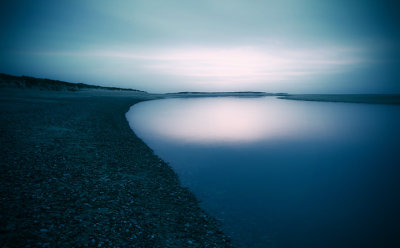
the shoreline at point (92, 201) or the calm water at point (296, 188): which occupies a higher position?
the shoreline at point (92, 201)

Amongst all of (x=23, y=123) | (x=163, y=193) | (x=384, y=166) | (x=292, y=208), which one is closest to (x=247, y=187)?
(x=292, y=208)

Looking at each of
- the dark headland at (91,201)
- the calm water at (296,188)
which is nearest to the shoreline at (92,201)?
the dark headland at (91,201)

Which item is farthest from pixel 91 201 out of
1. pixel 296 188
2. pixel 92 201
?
pixel 296 188

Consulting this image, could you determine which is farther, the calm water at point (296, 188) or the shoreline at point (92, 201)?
the calm water at point (296, 188)

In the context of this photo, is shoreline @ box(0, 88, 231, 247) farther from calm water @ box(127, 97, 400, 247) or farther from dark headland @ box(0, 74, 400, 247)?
calm water @ box(127, 97, 400, 247)

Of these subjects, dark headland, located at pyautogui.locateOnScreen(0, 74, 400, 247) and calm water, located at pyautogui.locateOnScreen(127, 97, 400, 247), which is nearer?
dark headland, located at pyautogui.locateOnScreen(0, 74, 400, 247)

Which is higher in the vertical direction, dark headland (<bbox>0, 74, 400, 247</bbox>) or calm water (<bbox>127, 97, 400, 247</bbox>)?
dark headland (<bbox>0, 74, 400, 247</bbox>)

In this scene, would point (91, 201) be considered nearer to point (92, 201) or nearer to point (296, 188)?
point (92, 201)

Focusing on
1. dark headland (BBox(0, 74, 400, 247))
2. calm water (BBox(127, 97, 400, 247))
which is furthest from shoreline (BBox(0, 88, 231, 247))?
calm water (BBox(127, 97, 400, 247))

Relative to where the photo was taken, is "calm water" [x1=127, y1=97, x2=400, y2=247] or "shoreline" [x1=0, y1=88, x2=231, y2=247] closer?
"shoreline" [x1=0, y1=88, x2=231, y2=247]

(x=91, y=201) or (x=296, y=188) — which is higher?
(x=91, y=201)

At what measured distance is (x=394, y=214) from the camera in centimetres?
547

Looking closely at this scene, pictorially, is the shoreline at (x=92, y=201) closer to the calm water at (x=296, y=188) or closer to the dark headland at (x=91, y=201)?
the dark headland at (x=91, y=201)

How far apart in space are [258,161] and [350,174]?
386 centimetres
